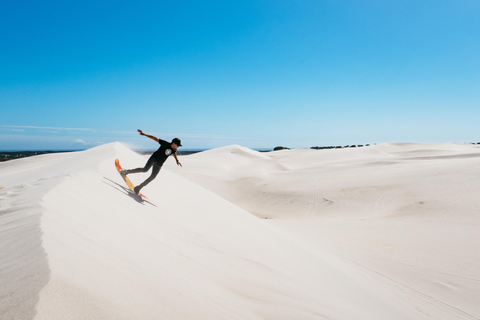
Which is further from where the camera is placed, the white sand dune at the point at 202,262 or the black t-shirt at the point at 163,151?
the black t-shirt at the point at 163,151

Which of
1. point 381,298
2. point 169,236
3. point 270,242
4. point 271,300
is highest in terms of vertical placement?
point 169,236

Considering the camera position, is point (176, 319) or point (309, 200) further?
point (309, 200)

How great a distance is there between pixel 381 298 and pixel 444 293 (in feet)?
6.25

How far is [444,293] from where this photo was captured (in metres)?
4.87

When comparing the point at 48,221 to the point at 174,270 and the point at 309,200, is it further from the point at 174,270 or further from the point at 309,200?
the point at 309,200

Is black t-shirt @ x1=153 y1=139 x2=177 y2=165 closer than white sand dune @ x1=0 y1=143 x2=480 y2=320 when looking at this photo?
No

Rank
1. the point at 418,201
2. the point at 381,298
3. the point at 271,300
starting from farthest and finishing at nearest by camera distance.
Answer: the point at 418,201, the point at 381,298, the point at 271,300

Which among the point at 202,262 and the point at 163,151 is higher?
the point at 163,151

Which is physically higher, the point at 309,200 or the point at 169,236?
the point at 169,236

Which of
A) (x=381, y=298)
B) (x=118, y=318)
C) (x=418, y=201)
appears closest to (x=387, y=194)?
(x=418, y=201)

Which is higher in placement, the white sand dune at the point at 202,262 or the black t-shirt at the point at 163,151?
the black t-shirt at the point at 163,151

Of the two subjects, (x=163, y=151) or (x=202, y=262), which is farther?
(x=163, y=151)

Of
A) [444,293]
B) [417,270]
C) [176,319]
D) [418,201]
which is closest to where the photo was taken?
[176,319]

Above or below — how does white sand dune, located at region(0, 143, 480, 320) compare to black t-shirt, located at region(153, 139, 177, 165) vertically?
below
